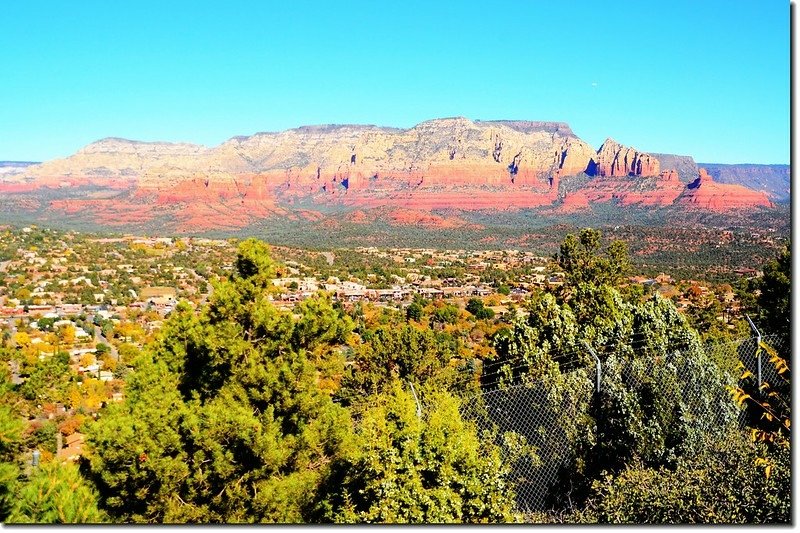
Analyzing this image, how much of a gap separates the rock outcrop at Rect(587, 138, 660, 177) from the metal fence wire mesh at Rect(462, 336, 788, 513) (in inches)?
5846

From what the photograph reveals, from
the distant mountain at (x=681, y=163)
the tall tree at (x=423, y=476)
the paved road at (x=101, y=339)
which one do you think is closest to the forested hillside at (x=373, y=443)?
the tall tree at (x=423, y=476)

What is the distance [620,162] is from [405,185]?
52.5 meters

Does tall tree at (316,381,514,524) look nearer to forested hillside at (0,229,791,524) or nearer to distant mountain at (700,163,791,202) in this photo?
forested hillside at (0,229,791,524)

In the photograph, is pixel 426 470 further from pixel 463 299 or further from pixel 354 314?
pixel 463 299

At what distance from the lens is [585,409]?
7188mm

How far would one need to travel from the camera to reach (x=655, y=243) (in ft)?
249

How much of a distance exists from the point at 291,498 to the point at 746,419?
204 inches

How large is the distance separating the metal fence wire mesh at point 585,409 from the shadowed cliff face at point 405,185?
114 meters

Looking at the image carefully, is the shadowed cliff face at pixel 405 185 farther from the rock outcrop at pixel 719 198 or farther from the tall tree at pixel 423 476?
the tall tree at pixel 423 476

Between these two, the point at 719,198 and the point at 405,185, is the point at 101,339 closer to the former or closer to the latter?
the point at 719,198

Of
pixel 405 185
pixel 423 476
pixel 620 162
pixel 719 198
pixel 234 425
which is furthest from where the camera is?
pixel 405 185

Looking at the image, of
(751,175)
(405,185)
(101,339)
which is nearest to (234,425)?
(101,339)

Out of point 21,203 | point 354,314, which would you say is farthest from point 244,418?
point 21,203

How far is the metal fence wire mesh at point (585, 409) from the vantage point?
6.76 m
